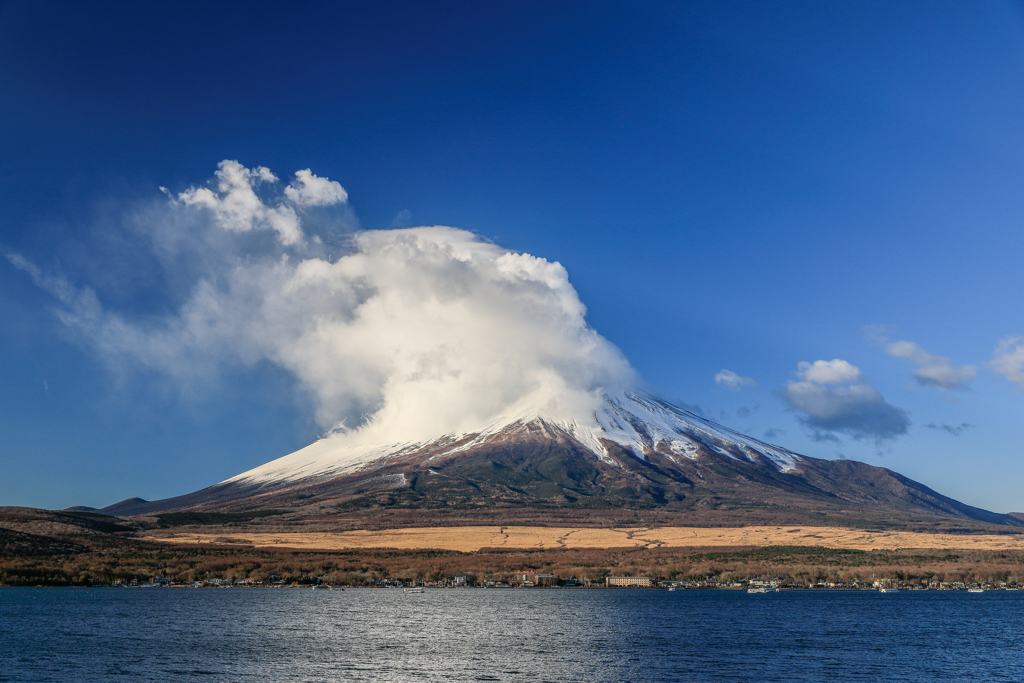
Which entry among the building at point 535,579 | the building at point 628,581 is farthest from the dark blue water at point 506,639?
the building at point 535,579

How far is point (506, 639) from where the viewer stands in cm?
7725

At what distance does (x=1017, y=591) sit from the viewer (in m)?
159

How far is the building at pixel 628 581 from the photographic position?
160 m

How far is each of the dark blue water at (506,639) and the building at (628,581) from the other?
32224mm

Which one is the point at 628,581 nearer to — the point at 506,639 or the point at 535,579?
the point at 535,579

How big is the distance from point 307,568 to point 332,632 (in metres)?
92.1

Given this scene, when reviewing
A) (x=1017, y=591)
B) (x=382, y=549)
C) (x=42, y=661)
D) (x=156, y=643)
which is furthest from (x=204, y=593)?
(x=1017, y=591)

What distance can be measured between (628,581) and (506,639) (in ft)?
294

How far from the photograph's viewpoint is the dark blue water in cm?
5841

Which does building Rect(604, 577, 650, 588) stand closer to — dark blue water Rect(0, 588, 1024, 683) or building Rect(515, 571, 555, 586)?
building Rect(515, 571, 555, 586)

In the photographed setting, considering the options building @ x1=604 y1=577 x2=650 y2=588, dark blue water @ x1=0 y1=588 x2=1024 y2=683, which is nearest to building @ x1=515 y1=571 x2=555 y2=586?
building @ x1=604 y1=577 x2=650 y2=588

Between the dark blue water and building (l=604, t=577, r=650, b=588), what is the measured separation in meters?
32.2

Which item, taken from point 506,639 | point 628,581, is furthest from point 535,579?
point 506,639

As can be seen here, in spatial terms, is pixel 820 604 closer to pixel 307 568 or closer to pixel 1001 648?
pixel 1001 648
